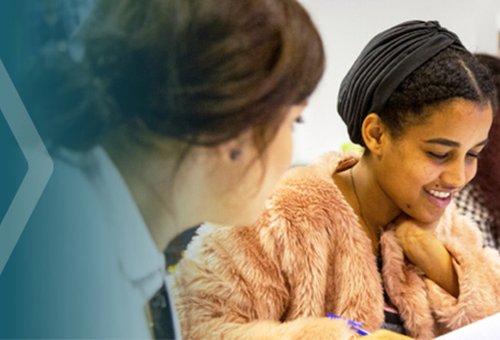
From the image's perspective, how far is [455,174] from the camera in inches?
55.9

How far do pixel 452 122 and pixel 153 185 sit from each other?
63 cm

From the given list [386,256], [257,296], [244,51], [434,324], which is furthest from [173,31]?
[434,324]

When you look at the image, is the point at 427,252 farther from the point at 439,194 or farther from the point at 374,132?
the point at 374,132

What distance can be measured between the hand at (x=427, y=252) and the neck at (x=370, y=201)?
0.14ft

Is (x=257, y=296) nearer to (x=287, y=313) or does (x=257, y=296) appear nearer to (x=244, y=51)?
(x=287, y=313)

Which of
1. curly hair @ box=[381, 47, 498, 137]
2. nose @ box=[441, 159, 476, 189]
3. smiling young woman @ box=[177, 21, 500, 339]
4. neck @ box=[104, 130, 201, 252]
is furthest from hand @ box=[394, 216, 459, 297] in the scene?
neck @ box=[104, 130, 201, 252]

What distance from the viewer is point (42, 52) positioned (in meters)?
0.97

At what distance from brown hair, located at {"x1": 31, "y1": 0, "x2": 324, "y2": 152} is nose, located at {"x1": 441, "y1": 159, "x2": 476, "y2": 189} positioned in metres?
0.37

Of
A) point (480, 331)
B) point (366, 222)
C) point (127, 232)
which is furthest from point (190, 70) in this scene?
point (480, 331)

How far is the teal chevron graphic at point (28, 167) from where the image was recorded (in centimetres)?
95

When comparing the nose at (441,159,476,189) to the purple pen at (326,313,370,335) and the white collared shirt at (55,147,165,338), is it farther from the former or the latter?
the white collared shirt at (55,147,165,338)

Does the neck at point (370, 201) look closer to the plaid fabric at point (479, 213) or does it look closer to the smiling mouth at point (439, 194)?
the smiling mouth at point (439, 194)

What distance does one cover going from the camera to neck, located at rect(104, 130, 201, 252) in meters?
1.06

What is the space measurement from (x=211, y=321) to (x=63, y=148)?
408 millimetres
